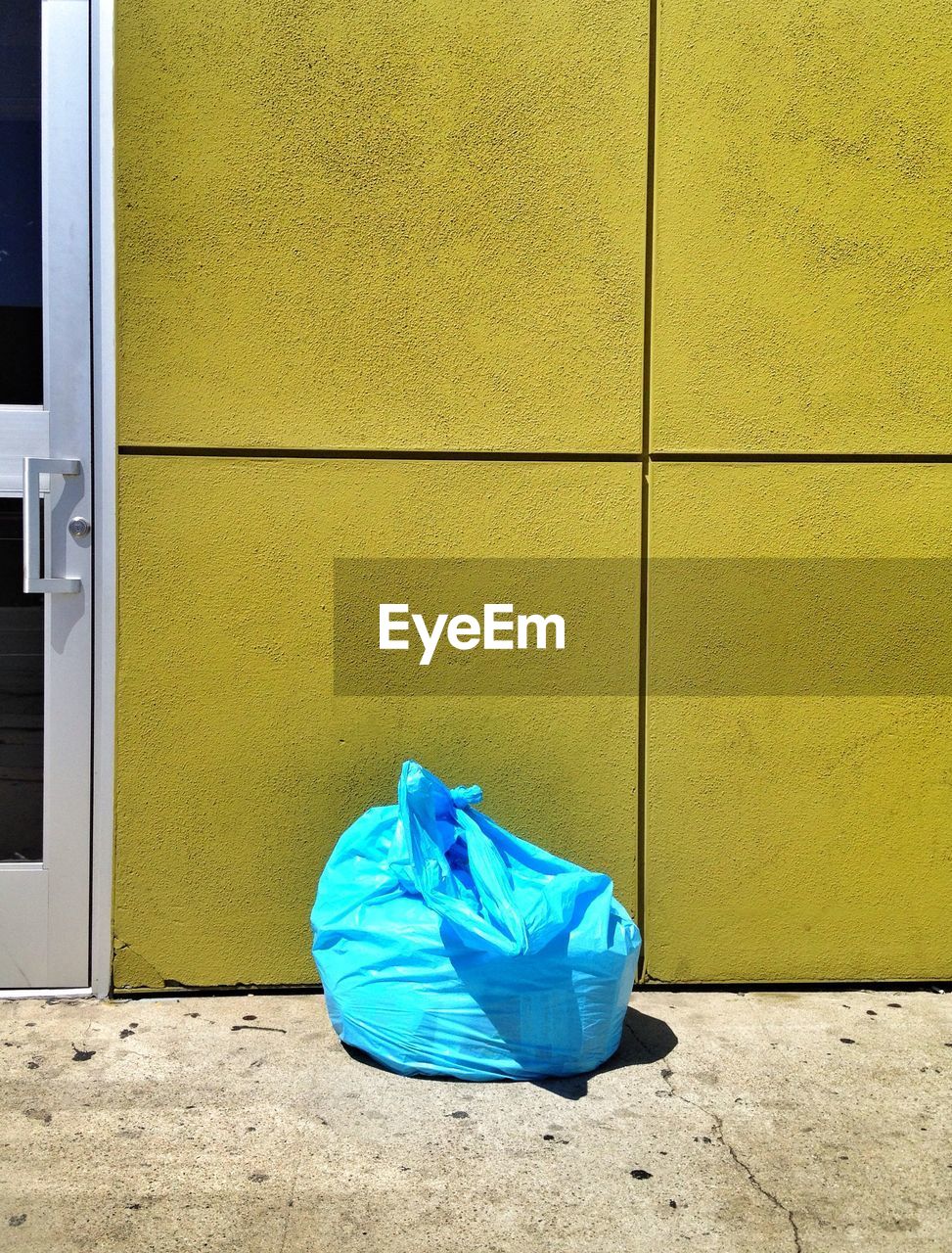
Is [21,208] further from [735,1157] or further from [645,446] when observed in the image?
[735,1157]

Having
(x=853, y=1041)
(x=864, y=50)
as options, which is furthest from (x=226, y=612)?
(x=864, y=50)

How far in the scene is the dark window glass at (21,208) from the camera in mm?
2891

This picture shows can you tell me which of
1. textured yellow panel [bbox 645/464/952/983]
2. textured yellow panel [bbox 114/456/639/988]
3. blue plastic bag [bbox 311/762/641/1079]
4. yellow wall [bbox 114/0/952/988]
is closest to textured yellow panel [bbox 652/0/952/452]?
yellow wall [bbox 114/0/952/988]

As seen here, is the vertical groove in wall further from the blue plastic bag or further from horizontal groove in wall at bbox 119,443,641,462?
the blue plastic bag

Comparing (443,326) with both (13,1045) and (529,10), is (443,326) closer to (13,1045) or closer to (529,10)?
(529,10)

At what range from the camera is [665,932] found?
3121 mm

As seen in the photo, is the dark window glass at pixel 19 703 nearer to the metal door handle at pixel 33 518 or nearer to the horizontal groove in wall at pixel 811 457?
the metal door handle at pixel 33 518

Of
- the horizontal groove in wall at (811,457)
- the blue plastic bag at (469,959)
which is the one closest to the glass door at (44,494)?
the blue plastic bag at (469,959)

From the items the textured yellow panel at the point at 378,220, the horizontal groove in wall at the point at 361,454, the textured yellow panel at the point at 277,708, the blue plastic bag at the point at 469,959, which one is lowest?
the blue plastic bag at the point at 469,959

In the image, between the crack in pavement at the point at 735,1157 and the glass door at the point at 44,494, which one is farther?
the glass door at the point at 44,494

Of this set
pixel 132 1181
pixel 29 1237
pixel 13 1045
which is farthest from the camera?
pixel 13 1045

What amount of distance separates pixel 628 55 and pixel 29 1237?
Answer: 9.74 ft

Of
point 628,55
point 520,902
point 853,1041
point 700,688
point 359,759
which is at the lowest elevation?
point 853,1041

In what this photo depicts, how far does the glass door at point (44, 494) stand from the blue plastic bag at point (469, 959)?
2.60 ft
